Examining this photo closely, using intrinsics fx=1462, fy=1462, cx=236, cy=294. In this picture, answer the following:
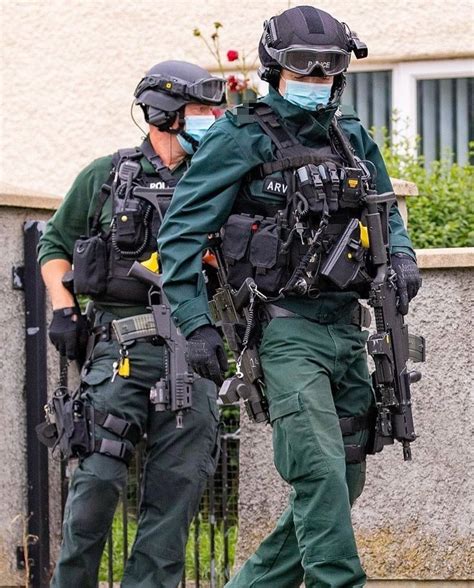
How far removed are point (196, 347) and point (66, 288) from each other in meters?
1.38

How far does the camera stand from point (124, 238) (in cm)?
584

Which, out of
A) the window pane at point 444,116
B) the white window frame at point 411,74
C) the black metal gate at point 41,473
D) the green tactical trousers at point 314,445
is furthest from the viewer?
the window pane at point 444,116

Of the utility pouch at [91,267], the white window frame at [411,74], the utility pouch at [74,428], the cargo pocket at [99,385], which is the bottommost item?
the white window frame at [411,74]

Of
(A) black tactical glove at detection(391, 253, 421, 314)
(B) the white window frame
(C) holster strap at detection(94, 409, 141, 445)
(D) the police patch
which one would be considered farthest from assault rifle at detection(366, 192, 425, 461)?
(B) the white window frame

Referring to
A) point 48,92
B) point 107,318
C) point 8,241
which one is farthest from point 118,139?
point 107,318

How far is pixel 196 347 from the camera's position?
4.88m

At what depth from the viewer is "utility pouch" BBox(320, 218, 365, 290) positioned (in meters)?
4.94

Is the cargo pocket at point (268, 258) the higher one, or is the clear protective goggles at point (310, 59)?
the clear protective goggles at point (310, 59)

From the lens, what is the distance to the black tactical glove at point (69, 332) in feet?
19.8

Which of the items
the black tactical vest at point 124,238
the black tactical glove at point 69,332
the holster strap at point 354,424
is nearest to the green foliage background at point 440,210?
the black tactical vest at point 124,238

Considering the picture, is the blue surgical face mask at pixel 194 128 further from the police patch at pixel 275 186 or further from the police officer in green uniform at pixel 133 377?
the police patch at pixel 275 186

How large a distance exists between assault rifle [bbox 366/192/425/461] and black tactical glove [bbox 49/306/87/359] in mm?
1496

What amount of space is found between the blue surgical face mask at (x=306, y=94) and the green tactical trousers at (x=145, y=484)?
4.28 feet

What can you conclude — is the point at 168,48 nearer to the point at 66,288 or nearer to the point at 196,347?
the point at 66,288
